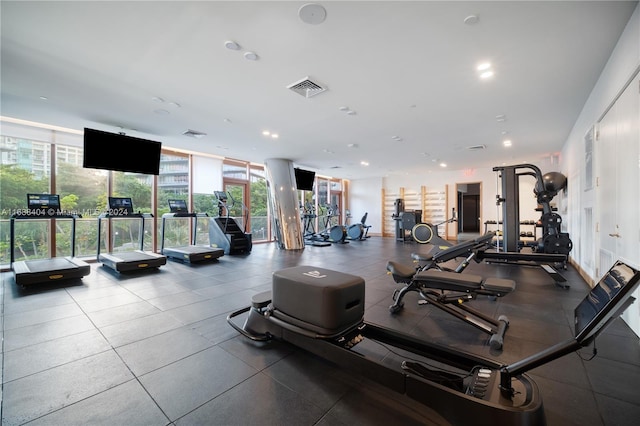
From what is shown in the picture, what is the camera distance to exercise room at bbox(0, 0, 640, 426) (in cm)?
162

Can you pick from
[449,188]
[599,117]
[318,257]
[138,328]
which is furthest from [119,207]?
[449,188]

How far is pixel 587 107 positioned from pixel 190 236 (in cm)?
925

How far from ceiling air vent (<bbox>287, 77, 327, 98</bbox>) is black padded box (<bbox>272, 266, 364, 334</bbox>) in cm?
272

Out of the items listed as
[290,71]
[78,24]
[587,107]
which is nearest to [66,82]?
[78,24]

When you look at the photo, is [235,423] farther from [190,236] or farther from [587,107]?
[190,236]

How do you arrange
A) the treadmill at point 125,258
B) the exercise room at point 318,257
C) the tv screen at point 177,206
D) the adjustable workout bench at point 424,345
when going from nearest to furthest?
1. the adjustable workout bench at point 424,345
2. the exercise room at point 318,257
3. the treadmill at point 125,258
4. the tv screen at point 177,206

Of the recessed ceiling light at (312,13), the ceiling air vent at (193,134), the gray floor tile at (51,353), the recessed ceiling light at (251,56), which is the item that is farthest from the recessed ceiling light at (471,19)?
the ceiling air vent at (193,134)

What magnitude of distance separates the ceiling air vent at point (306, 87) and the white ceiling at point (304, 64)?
0.11 m

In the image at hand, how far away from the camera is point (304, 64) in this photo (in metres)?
3.26

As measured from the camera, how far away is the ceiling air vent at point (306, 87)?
3671 millimetres

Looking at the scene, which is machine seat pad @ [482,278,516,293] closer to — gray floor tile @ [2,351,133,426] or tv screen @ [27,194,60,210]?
gray floor tile @ [2,351,133,426]

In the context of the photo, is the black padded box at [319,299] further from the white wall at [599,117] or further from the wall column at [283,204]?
the wall column at [283,204]

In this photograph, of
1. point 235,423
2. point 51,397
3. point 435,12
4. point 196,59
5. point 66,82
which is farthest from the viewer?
point 66,82

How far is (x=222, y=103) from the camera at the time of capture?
438cm
